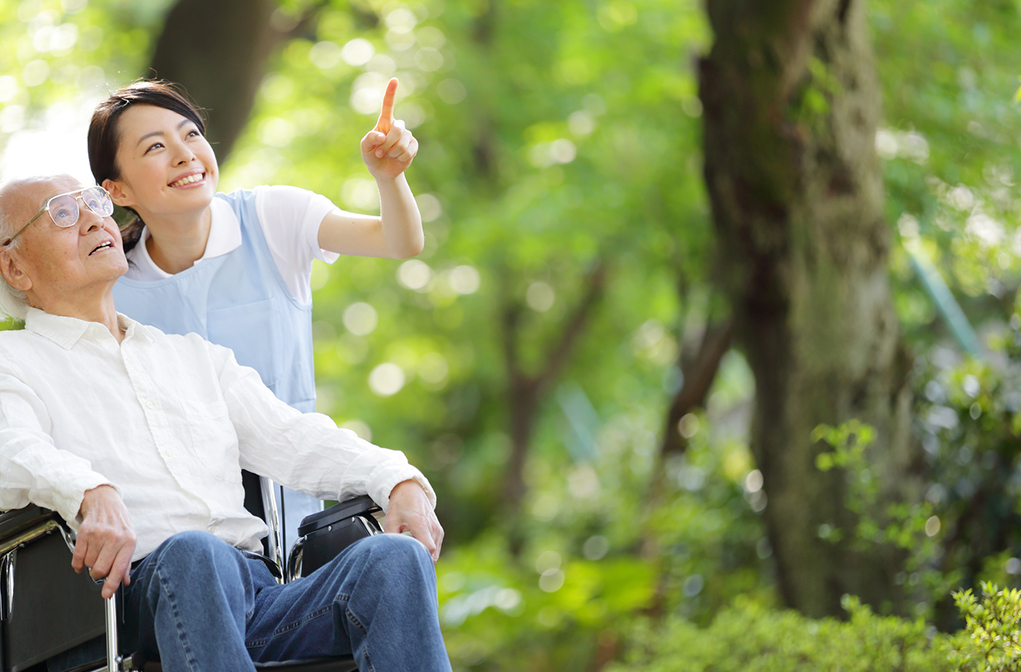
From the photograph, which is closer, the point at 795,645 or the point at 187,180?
the point at 187,180

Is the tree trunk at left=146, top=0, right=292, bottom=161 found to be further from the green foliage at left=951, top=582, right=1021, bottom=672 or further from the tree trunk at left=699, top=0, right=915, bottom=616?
the green foliage at left=951, top=582, right=1021, bottom=672

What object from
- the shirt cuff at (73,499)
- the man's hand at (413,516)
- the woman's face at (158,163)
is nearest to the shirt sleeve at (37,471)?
the shirt cuff at (73,499)

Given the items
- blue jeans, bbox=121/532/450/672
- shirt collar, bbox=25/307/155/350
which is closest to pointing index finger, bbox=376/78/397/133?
shirt collar, bbox=25/307/155/350

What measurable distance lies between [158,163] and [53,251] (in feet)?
1.20

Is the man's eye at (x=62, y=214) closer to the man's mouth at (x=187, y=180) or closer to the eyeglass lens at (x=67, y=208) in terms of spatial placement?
the eyeglass lens at (x=67, y=208)

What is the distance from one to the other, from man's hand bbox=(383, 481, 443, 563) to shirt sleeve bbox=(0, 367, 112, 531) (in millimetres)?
508

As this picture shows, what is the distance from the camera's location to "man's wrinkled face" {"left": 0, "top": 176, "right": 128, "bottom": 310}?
188 centimetres

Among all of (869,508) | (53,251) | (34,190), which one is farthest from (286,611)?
(869,508)

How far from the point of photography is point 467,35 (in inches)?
308

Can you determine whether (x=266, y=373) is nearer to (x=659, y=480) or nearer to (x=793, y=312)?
(x=793, y=312)

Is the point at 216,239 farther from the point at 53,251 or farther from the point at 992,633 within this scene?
the point at 992,633

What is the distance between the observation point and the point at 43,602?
1.71m

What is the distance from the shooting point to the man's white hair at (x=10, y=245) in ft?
6.23

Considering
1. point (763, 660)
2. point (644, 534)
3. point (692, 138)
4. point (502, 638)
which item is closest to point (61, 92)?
point (692, 138)
